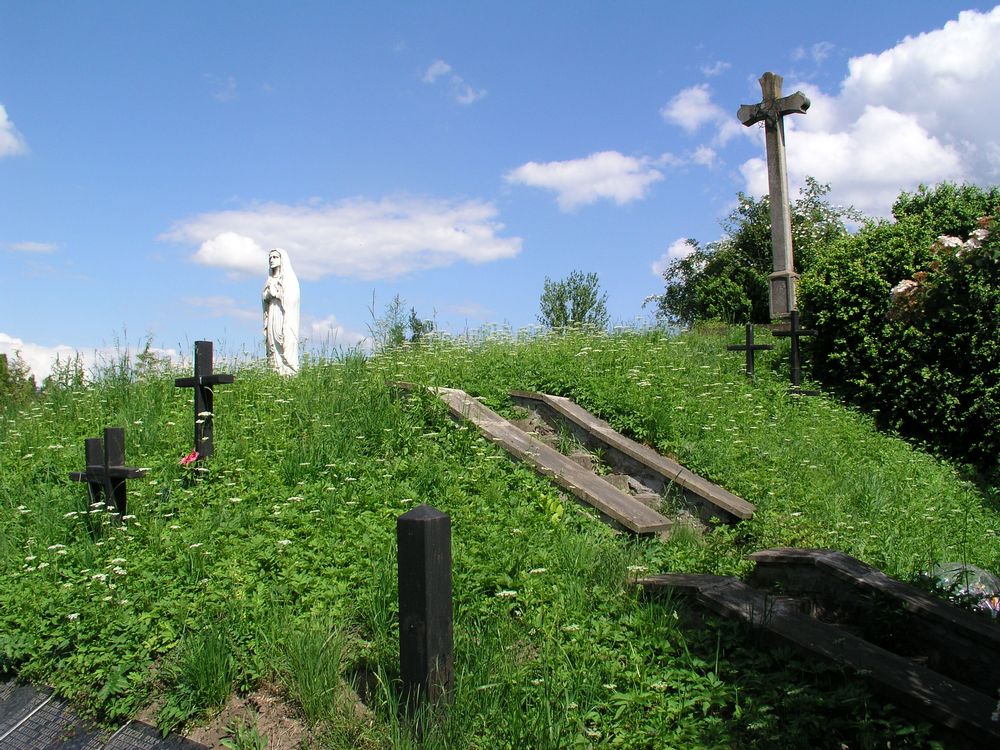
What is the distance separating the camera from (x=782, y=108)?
12469 millimetres

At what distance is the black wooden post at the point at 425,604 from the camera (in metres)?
3.25

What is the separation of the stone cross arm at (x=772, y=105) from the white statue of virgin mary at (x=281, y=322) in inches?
293

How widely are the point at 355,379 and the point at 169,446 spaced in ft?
6.67

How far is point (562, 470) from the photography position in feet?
20.8

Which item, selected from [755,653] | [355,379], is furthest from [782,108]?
[755,653]

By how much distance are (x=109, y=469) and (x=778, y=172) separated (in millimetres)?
10670

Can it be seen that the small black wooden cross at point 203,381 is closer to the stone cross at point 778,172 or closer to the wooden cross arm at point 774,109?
the stone cross at point 778,172

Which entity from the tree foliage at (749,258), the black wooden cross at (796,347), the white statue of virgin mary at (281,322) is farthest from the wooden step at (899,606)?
the tree foliage at (749,258)

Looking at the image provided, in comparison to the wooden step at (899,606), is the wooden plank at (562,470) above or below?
above

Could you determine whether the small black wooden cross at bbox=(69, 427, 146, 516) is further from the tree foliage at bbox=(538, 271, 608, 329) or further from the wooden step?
the tree foliage at bbox=(538, 271, 608, 329)

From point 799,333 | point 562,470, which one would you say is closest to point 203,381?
point 562,470

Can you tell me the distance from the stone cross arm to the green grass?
5674mm

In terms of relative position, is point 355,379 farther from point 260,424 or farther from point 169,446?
point 169,446

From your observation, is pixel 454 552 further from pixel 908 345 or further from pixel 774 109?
pixel 774 109
